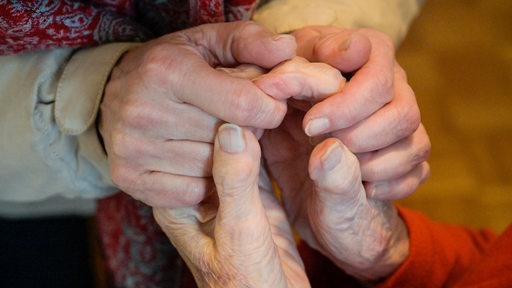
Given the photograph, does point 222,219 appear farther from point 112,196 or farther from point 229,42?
point 112,196

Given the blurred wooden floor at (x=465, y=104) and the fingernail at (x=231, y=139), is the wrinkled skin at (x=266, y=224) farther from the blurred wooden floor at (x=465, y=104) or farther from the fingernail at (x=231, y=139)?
the blurred wooden floor at (x=465, y=104)

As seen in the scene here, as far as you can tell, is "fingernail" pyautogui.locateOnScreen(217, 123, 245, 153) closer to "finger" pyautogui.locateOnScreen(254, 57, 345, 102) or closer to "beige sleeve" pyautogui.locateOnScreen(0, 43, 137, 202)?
"finger" pyautogui.locateOnScreen(254, 57, 345, 102)

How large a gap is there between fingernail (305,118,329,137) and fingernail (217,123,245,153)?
6cm

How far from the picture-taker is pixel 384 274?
0.65 meters

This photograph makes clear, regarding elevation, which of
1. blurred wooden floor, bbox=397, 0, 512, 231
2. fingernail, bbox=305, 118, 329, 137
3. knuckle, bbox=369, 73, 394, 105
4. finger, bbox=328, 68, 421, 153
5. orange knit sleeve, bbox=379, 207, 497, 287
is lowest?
blurred wooden floor, bbox=397, 0, 512, 231

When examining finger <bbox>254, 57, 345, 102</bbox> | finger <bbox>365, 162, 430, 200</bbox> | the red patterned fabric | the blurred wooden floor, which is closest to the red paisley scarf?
the red patterned fabric

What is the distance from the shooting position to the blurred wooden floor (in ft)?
3.83

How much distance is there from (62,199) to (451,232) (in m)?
0.51

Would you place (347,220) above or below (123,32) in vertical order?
below

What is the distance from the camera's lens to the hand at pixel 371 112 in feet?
1.59

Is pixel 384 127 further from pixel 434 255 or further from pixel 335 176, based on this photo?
pixel 434 255

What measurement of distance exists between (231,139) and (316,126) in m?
0.08

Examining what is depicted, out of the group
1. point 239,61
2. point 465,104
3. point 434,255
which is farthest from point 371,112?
point 465,104

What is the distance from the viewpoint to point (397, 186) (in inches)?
22.0
